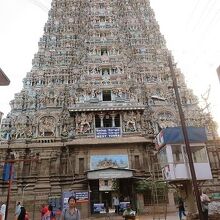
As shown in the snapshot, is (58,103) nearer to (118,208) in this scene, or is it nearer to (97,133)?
(97,133)

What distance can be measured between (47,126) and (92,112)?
530 centimetres

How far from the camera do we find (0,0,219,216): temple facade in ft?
80.9

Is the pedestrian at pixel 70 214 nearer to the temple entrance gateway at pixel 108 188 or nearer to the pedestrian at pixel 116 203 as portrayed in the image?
the temple entrance gateway at pixel 108 188

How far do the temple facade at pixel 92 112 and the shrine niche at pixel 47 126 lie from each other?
11cm

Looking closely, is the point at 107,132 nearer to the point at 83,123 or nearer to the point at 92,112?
the point at 83,123

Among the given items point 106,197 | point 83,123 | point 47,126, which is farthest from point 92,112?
point 106,197

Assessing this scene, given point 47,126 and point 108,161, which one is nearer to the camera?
point 108,161

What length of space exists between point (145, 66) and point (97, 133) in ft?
42.9

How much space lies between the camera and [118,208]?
858 inches

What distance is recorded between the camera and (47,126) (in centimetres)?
2825

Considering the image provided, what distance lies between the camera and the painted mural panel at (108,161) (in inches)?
998

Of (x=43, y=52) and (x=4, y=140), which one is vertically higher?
(x=43, y=52)

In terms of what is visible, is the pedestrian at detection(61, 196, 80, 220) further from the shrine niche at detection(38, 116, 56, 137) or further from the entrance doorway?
the shrine niche at detection(38, 116, 56, 137)

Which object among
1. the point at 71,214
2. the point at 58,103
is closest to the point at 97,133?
the point at 58,103
